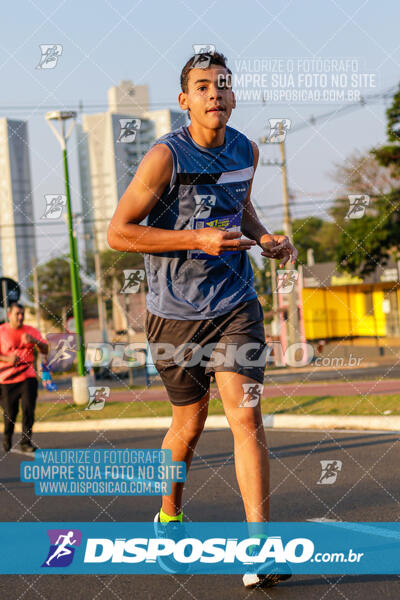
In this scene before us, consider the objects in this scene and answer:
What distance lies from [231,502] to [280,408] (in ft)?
20.4

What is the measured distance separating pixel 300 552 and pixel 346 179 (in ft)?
99.2

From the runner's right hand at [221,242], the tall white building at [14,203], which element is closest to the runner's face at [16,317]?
the runner's right hand at [221,242]

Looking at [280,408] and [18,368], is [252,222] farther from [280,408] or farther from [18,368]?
[280,408]

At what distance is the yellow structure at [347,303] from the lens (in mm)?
41312

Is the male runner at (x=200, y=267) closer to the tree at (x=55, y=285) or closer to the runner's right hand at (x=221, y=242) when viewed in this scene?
the runner's right hand at (x=221, y=242)

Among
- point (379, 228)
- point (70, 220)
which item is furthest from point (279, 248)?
point (379, 228)

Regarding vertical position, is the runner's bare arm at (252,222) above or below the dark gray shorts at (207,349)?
above

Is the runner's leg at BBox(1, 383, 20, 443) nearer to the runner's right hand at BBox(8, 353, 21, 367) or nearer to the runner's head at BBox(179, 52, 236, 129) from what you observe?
the runner's right hand at BBox(8, 353, 21, 367)

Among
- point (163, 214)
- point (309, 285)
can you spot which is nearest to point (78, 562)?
point (163, 214)

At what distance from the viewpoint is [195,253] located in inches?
143

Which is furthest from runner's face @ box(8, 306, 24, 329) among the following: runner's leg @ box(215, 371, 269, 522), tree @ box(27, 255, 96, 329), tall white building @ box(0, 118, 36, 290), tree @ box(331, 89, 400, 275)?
tall white building @ box(0, 118, 36, 290)

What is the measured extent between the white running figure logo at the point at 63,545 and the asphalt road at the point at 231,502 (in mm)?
328

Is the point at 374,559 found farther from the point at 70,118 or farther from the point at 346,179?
the point at 346,179

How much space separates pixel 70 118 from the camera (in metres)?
16.5
